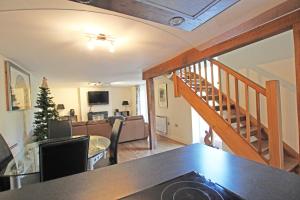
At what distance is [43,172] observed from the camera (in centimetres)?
146

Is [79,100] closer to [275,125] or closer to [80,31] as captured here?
[80,31]

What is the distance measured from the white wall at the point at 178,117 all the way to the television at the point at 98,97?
146 inches

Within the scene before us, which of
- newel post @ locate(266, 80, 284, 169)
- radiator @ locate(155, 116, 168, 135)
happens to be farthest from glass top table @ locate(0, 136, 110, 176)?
radiator @ locate(155, 116, 168, 135)

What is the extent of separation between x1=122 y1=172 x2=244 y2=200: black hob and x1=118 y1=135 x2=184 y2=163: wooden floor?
129 inches

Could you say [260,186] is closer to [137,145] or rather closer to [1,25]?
[1,25]

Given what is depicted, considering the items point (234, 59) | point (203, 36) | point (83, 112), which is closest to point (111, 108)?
point (83, 112)

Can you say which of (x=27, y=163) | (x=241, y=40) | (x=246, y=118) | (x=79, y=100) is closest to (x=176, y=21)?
(x=241, y=40)

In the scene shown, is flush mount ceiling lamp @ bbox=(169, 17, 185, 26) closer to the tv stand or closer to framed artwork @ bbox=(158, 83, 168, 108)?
framed artwork @ bbox=(158, 83, 168, 108)

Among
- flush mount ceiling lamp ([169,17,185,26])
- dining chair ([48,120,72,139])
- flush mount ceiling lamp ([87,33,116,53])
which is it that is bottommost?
dining chair ([48,120,72,139])

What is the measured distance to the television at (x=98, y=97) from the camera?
8.89 m

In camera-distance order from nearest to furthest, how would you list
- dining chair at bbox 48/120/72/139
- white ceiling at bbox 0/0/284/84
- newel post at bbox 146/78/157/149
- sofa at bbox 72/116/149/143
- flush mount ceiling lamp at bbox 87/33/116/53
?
1. white ceiling at bbox 0/0/284/84
2. flush mount ceiling lamp at bbox 87/33/116/53
3. dining chair at bbox 48/120/72/139
4. newel post at bbox 146/78/157/149
5. sofa at bbox 72/116/149/143

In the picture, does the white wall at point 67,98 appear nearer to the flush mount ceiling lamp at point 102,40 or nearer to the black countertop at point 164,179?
the flush mount ceiling lamp at point 102,40

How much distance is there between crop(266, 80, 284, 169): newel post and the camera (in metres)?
1.98

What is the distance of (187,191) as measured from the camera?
2.45 feet
